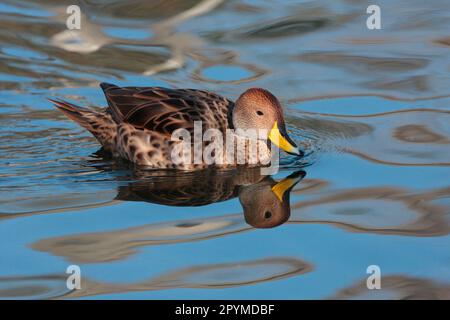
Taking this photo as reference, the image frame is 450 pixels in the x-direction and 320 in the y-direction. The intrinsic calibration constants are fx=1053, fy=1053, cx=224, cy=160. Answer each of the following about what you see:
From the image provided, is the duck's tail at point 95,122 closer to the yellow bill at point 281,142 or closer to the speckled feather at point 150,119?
the speckled feather at point 150,119

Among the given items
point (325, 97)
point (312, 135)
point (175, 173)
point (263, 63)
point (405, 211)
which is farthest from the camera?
point (263, 63)

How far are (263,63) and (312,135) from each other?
2042mm

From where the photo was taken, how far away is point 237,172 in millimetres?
9367

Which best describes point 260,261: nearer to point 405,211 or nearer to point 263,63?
point 405,211

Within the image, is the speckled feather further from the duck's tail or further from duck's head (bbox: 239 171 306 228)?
duck's head (bbox: 239 171 306 228)

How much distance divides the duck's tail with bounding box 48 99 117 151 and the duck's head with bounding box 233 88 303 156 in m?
1.23

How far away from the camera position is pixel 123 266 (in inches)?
288

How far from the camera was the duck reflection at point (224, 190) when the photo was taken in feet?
27.3

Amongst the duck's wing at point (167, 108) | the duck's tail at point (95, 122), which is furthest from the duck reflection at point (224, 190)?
the duck's tail at point (95, 122)

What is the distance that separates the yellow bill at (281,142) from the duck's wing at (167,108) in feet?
1.46

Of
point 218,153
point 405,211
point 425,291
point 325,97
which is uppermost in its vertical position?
point 325,97

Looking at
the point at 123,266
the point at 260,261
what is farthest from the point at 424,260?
the point at 123,266

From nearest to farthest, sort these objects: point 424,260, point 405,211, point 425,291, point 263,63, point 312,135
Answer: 1. point 425,291
2. point 424,260
3. point 405,211
4. point 312,135
5. point 263,63

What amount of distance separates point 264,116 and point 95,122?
5.49ft
